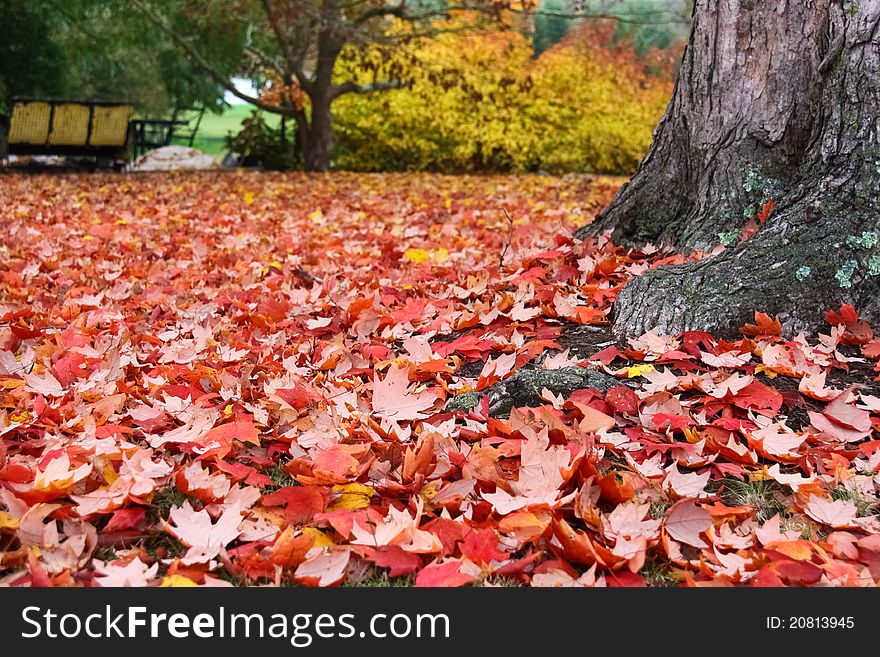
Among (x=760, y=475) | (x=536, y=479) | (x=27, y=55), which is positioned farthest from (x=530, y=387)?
(x=27, y=55)

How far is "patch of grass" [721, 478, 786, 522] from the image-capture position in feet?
6.39

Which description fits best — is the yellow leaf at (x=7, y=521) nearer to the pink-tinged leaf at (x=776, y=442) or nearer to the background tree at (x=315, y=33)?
the pink-tinged leaf at (x=776, y=442)

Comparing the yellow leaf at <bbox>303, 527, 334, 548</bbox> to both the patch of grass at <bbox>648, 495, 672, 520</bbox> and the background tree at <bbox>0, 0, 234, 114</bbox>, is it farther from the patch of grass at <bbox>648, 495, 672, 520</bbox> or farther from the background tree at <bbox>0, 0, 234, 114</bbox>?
the background tree at <bbox>0, 0, 234, 114</bbox>

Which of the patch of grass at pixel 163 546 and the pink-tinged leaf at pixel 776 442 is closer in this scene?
the patch of grass at pixel 163 546

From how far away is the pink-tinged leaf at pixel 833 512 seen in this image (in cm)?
183

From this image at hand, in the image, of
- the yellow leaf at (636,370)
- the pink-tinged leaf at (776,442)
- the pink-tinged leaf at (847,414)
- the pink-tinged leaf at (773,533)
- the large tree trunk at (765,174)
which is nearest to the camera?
the pink-tinged leaf at (773,533)

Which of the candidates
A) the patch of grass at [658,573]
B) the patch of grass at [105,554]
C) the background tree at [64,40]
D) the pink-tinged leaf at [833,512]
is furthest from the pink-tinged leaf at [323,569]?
the background tree at [64,40]

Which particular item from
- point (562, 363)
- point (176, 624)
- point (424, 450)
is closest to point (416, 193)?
point (562, 363)

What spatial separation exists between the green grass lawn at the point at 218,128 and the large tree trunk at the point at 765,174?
20221 millimetres

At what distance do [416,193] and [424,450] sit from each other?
7.18 metres

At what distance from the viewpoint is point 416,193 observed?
898cm

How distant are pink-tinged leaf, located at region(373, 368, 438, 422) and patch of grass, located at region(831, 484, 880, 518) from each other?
1035 mm

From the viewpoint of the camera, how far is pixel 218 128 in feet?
110

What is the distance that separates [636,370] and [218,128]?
33.2 m
